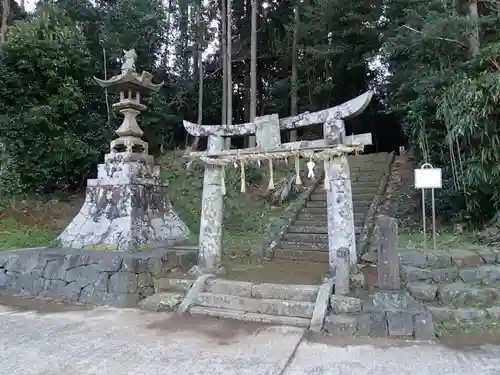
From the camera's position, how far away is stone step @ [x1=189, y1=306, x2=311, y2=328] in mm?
4811

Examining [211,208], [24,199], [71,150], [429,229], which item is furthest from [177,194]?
[429,229]

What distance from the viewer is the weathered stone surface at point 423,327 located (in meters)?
4.27

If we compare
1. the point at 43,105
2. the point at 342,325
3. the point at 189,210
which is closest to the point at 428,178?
the point at 342,325

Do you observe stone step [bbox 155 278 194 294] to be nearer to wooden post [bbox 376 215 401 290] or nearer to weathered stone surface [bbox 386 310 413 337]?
wooden post [bbox 376 215 401 290]

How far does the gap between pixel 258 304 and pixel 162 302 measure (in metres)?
1.57

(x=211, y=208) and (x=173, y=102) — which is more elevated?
(x=173, y=102)

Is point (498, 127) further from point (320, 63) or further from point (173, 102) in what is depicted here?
point (173, 102)

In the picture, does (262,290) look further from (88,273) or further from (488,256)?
(488,256)

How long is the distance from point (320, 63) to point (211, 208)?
12.4 m

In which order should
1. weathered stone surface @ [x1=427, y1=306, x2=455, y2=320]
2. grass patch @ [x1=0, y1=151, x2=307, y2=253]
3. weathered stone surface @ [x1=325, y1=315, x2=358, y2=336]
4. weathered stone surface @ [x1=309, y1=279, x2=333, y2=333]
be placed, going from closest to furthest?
weathered stone surface @ [x1=325, y1=315, x2=358, y2=336], weathered stone surface @ [x1=309, y1=279, x2=333, y2=333], weathered stone surface @ [x1=427, y1=306, x2=455, y2=320], grass patch @ [x1=0, y1=151, x2=307, y2=253]

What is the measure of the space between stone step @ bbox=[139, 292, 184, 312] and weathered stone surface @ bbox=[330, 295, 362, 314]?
7.74 ft

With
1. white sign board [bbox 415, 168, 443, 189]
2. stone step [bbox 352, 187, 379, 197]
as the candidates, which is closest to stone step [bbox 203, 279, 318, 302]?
white sign board [bbox 415, 168, 443, 189]

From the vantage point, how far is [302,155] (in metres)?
5.90

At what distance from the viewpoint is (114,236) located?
7.18 metres
